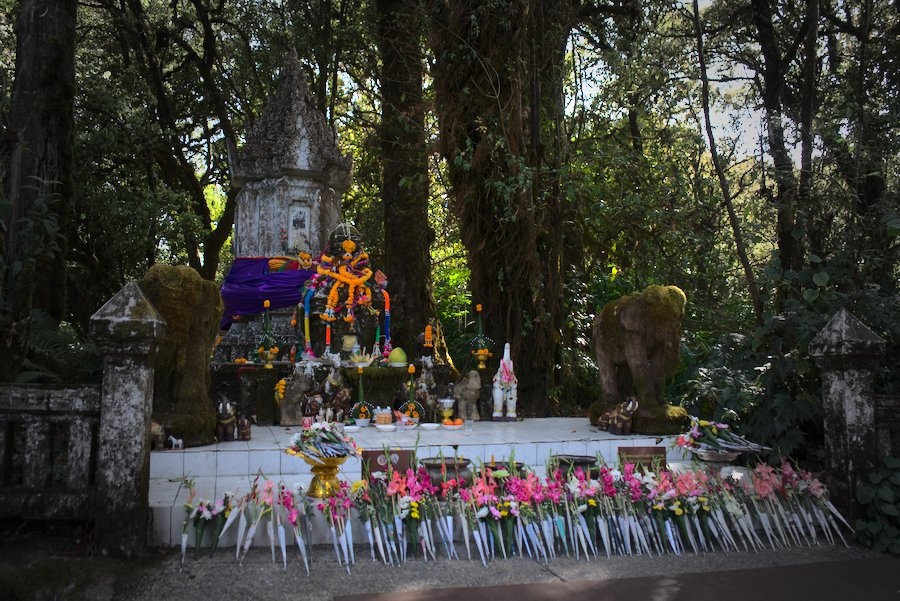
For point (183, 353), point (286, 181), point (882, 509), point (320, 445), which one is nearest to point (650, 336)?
point (882, 509)

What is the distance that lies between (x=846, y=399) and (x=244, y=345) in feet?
27.4

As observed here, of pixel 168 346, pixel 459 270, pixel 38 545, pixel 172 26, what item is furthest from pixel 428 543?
pixel 172 26

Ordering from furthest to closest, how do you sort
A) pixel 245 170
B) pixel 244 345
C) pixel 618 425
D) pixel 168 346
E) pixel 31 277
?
1. pixel 245 170
2. pixel 244 345
3. pixel 618 425
4. pixel 168 346
5. pixel 31 277

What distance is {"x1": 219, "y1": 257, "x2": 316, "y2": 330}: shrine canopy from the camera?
38.3 ft

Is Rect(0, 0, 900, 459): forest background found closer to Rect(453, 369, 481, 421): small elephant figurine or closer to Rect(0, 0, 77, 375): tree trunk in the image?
Rect(0, 0, 77, 375): tree trunk

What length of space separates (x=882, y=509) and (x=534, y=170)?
624cm

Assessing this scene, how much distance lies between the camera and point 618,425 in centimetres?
758

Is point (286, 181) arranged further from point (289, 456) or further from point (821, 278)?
point (821, 278)

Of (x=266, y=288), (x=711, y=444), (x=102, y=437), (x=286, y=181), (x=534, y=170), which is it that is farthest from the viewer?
(x=286, y=181)

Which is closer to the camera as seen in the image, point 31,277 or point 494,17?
point 31,277

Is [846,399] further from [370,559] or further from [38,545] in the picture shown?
[38,545]

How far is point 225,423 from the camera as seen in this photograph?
6.82 m

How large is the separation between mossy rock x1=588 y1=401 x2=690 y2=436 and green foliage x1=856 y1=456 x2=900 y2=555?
2.23 meters

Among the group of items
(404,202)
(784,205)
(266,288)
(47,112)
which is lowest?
(266,288)
